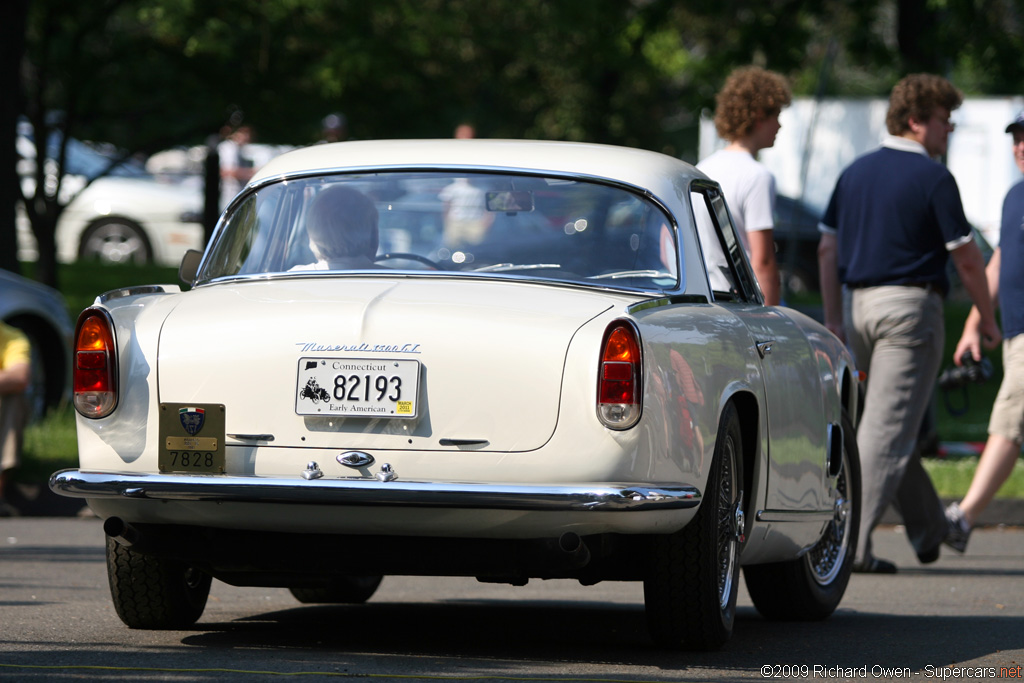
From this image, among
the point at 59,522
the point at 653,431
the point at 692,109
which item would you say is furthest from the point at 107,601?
the point at 692,109

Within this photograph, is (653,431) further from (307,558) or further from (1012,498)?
(1012,498)

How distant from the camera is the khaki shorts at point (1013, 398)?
8398mm

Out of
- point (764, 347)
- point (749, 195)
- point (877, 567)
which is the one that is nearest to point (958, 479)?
point (877, 567)

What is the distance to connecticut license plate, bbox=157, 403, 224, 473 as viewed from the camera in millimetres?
5180

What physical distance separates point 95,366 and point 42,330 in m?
7.57

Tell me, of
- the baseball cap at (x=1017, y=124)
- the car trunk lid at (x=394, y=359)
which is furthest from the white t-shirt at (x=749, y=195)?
the car trunk lid at (x=394, y=359)

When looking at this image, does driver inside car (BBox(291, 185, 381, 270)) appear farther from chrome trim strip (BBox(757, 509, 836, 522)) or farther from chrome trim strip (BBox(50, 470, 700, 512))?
chrome trim strip (BBox(757, 509, 836, 522))

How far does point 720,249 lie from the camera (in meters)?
6.58

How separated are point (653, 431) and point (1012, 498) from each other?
20.9ft

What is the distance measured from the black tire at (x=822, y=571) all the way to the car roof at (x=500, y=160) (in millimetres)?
1559

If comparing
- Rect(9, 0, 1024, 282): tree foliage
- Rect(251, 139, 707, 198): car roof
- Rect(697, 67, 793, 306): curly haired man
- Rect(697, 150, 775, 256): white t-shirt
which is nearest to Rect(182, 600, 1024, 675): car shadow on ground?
Rect(251, 139, 707, 198): car roof

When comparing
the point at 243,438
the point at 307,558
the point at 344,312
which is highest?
the point at 344,312

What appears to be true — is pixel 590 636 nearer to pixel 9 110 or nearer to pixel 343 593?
pixel 343 593

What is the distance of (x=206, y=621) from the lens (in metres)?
6.42
